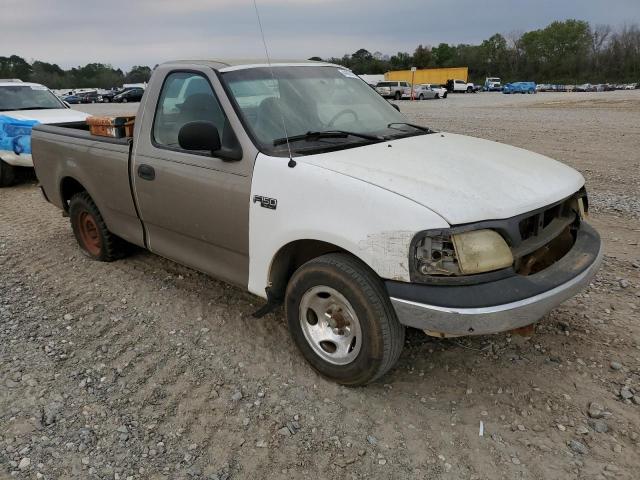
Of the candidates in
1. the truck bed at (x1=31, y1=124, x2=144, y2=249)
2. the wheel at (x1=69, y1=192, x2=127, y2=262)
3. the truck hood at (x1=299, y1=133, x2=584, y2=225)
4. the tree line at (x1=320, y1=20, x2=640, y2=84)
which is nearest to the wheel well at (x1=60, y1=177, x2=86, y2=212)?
the truck bed at (x1=31, y1=124, x2=144, y2=249)

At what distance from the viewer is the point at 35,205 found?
306 inches

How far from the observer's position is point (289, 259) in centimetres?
325

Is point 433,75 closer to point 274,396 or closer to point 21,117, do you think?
point 21,117

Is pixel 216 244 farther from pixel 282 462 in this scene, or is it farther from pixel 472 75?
pixel 472 75

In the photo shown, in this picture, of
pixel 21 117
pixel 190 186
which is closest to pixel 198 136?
pixel 190 186

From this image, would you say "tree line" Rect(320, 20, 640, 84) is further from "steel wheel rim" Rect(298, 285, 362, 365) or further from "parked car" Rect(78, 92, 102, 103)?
"steel wheel rim" Rect(298, 285, 362, 365)

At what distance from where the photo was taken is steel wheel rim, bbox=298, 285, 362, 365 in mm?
2883

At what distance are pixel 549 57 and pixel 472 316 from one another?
12002 cm


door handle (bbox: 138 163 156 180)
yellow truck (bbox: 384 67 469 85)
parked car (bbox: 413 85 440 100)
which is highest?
yellow truck (bbox: 384 67 469 85)

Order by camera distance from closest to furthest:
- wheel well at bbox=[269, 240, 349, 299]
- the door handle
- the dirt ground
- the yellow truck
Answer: the dirt ground < wheel well at bbox=[269, 240, 349, 299] < the door handle < the yellow truck

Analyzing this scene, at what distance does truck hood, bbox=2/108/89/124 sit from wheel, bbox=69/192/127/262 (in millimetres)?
3683

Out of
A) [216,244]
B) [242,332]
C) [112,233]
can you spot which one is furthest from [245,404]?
[112,233]

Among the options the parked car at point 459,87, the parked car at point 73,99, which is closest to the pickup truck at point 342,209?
the parked car at point 73,99

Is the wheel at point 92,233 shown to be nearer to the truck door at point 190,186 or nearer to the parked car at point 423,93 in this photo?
the truck door at point 190,186
